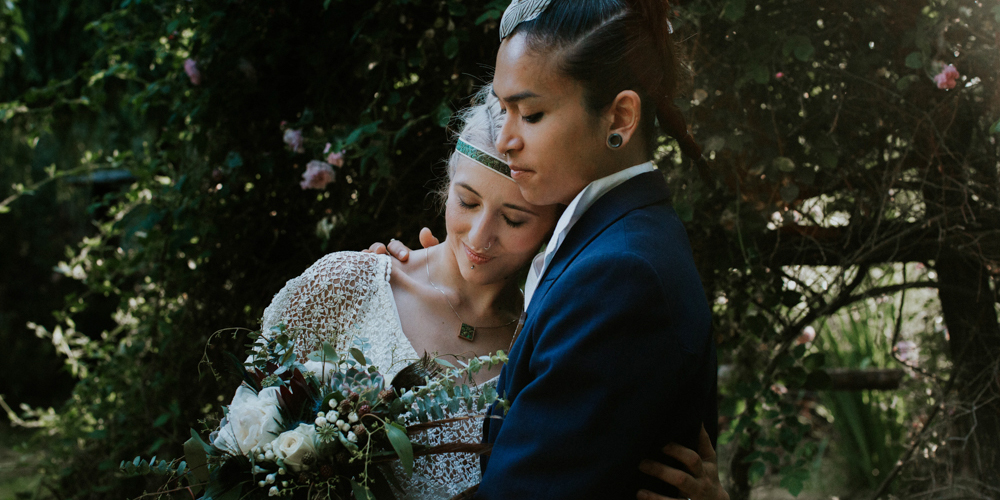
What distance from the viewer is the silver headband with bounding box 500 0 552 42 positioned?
126 centimetres

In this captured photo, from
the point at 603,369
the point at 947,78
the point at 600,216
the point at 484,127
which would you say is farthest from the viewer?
the point at 947,78

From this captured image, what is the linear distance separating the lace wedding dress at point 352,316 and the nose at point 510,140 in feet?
2.05

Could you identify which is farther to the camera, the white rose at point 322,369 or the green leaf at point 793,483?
the green leaf at point 793,483

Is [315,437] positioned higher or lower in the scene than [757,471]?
higher

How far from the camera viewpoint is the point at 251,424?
1.21 metres

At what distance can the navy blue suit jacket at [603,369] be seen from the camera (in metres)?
1.02

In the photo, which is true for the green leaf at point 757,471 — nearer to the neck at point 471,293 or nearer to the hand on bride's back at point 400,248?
the neck at point 471,293

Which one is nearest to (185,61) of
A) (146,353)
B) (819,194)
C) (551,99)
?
(146,353)

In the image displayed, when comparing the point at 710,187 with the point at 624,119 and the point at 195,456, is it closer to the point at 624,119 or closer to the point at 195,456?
the point at 624,119

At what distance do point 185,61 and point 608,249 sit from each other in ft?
7.53

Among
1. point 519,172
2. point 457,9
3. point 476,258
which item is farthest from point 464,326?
point 457,9

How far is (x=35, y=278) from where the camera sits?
280 inches

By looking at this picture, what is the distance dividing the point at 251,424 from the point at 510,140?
689mm

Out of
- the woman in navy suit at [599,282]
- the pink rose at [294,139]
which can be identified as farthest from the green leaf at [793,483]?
the pink rose at [294,139]
